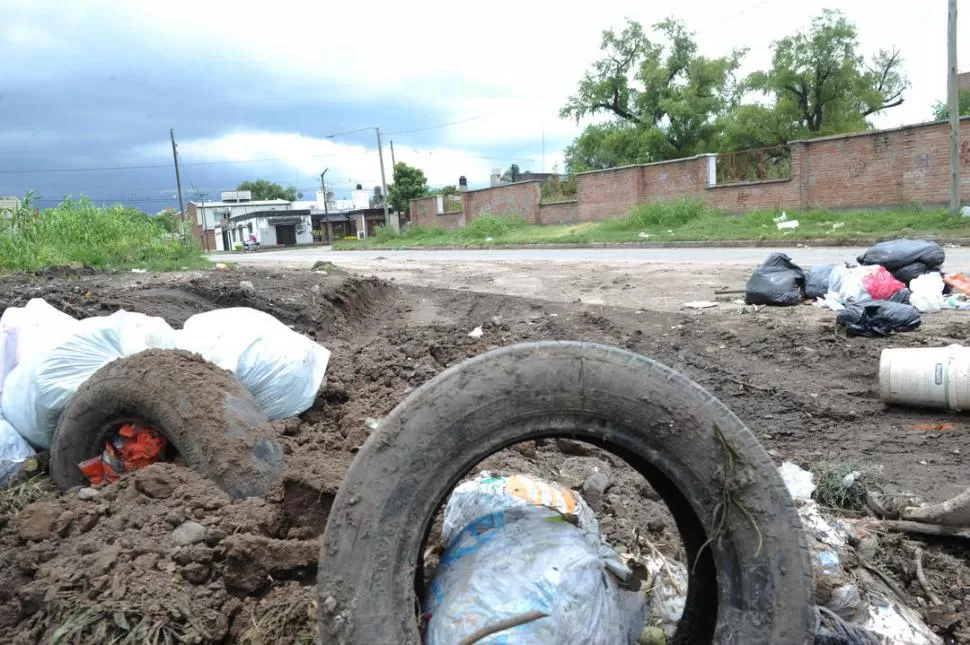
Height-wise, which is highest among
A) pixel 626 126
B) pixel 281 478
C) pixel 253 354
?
pixel 626 126

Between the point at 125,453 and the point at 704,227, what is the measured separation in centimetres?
2175

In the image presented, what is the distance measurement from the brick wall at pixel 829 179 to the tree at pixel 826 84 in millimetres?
14464

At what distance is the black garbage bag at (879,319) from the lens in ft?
21.1

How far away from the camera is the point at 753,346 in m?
6.37

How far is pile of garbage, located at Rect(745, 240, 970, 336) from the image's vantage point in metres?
7.52

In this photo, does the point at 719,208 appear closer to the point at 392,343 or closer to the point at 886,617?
the point at 392,343

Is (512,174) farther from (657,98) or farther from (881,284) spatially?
(881,284)

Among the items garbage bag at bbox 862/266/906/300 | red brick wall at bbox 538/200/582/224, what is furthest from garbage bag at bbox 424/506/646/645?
red brick wall at bbox 538/200/582/224

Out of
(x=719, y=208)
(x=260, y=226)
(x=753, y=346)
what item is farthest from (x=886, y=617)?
(x=260, y=226)

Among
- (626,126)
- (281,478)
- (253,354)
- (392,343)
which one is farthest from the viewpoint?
(626,126)

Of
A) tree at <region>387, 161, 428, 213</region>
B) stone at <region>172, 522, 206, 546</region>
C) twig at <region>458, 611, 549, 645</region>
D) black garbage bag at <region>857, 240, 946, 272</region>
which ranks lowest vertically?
stone at <region>172, 522, 206, 546</region>

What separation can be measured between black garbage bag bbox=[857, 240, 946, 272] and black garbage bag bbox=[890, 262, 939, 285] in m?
0.02

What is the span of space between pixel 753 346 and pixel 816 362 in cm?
63

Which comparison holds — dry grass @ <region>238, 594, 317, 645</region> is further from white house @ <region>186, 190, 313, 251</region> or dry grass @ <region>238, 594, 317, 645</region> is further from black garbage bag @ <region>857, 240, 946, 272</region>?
white house @ <region>186, 190, 313, 251</region>
